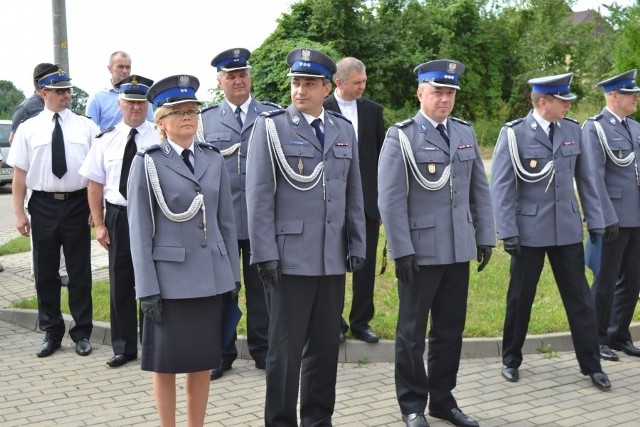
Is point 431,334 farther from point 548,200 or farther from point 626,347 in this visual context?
point 626,347

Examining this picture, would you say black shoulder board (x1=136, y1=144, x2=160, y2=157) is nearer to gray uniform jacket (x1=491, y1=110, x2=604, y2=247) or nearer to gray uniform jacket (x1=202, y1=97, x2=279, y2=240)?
gray uniform jacket (x1=202, y1=97, x2=279, y2=240)

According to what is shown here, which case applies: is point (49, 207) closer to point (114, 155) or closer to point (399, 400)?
point (114, 155)

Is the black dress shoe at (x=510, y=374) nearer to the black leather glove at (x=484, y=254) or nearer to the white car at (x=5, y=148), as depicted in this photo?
the black leather glove at (x=484, y=254)

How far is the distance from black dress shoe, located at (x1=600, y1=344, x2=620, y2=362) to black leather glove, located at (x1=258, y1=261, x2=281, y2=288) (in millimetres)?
3295

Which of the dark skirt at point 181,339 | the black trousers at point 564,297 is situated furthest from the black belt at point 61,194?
the black trousers at point 564,297

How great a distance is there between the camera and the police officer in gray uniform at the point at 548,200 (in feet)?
21.5

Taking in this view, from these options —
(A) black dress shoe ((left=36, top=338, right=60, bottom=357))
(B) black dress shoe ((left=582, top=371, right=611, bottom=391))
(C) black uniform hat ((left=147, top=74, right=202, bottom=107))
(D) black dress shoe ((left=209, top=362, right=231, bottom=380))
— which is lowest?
(A) black dress shoe ((left=36, top=338, right=60, bottom=357))

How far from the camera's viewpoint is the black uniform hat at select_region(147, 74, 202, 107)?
197 inches

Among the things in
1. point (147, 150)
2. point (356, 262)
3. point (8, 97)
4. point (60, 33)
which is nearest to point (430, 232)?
point (356, 262)

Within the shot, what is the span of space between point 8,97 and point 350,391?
3076 cm

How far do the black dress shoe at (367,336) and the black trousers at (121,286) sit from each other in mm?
1713

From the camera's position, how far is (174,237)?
196 inches

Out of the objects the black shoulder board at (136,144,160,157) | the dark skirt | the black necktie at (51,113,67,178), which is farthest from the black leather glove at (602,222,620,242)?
the black necktie at (51,113,67,178)

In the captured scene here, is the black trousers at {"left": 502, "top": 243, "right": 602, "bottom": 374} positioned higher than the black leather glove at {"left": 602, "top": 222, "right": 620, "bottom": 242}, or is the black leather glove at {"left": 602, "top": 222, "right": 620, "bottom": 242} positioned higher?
the black leather glove at {"left": 602, "top": 222, "right": 620, "bottom": 242}
